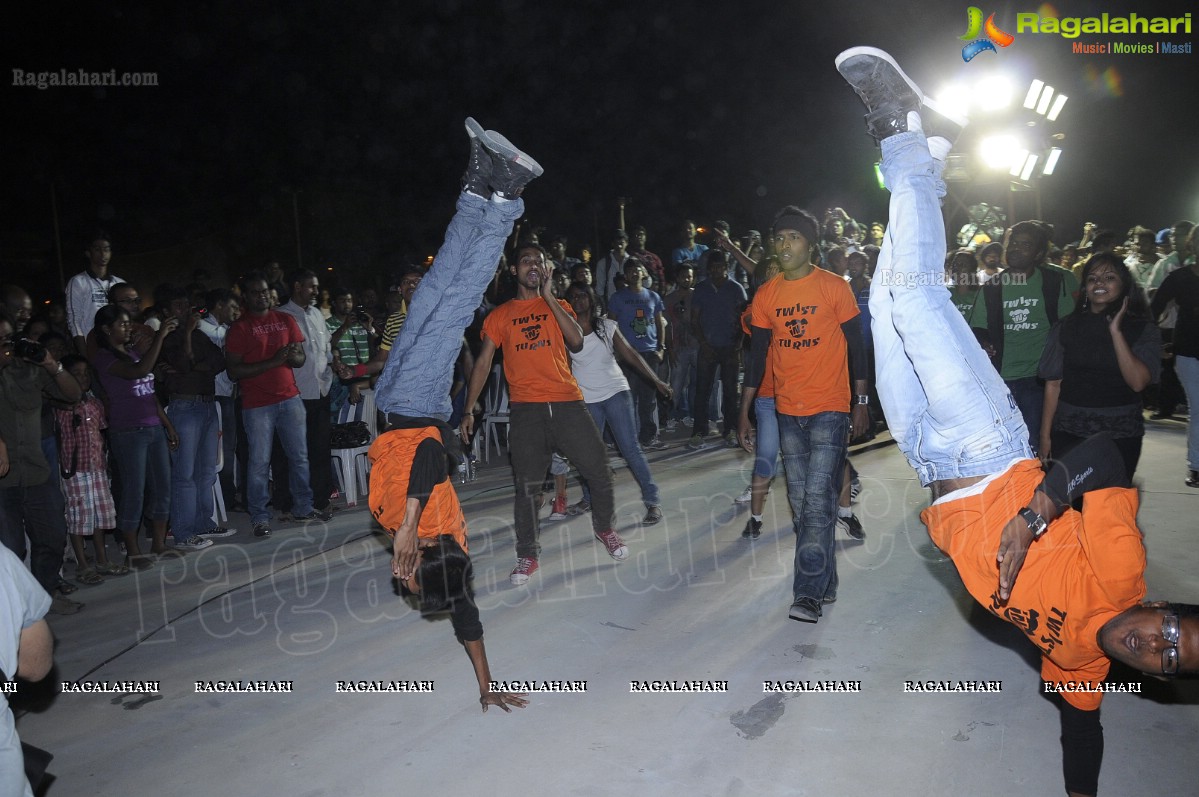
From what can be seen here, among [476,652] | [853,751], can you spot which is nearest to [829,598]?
[853,751]

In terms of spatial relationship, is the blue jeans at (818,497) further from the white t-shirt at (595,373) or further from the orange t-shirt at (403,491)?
the white t-shirt at (595,373)

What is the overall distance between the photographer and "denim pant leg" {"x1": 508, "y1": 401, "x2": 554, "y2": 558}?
2631 mm

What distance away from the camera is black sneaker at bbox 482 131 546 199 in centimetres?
307

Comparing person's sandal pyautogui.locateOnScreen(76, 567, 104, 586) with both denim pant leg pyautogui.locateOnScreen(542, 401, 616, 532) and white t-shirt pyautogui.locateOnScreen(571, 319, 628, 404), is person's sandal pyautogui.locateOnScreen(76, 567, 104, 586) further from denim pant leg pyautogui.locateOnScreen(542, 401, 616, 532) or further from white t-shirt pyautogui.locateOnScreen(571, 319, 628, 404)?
white t-shirt pyautogui.locateOnScreen(571, 319, 628, 404)

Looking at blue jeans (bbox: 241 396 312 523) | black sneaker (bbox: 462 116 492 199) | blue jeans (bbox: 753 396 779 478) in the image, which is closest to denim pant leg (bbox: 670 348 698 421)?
blue jeans (bbox: 753 396 779 478)

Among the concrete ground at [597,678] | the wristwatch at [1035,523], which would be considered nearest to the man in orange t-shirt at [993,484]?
the wristwatch at [1035,523]

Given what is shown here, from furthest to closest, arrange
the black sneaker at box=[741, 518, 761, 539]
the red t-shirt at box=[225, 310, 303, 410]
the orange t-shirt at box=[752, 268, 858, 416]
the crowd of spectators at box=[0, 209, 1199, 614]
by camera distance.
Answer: the red t-shirt at box=[225, 310, 303, 410] < the black sneaker at box=[741, 518, 761, 539] < the crowd of spectators at box=[0, 209, 1199, 614] < the orange t-shirt at box=[752, 268, 858, 416]

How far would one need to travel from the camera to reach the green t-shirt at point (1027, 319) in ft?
17.0

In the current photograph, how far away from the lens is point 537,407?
5.25 m

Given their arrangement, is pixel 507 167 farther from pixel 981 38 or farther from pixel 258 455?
pixel 981 38

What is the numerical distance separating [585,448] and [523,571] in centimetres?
87

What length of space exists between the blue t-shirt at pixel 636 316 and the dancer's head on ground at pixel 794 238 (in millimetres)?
5242

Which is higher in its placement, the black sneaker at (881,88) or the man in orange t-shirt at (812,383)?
the black sneaker at (881,88)

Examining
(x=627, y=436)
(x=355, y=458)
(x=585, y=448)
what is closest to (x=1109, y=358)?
(x=585, y=448)
